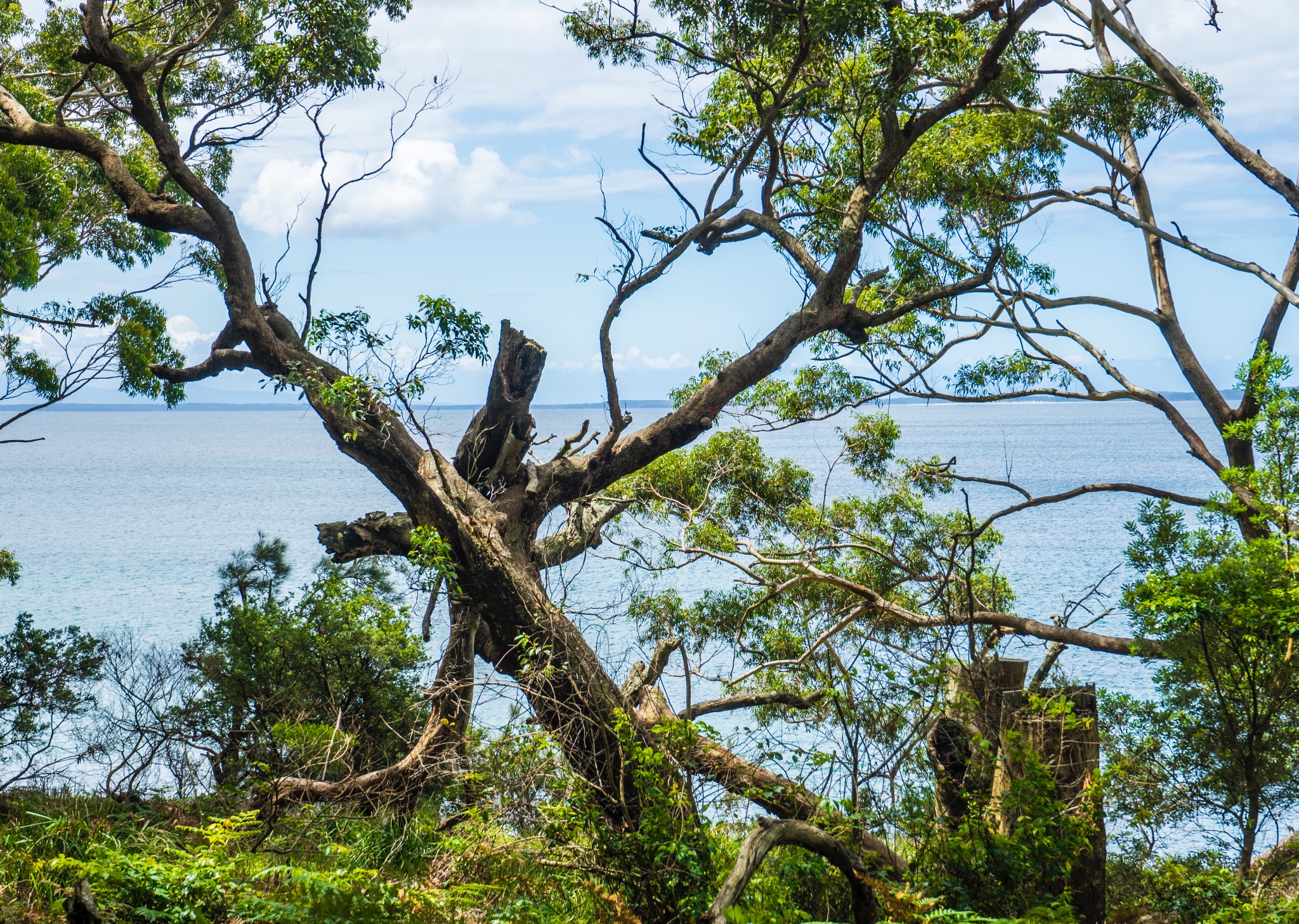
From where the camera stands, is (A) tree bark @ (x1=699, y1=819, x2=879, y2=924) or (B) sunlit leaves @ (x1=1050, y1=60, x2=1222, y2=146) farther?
(B) sunlit leaves @ (x1=1050, y1=60, x2=1222, y2=146)

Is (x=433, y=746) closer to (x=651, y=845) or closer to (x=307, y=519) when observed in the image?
(x=651, y=845)

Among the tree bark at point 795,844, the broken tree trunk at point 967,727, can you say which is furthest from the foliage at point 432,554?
the broken tree trunk at point 967,727

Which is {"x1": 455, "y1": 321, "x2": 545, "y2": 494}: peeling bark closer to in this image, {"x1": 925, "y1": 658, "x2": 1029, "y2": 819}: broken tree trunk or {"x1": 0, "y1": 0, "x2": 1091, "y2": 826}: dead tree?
{"x1": 0, "y1": 0, "x2": 1091, "y2": 826}: dead tree

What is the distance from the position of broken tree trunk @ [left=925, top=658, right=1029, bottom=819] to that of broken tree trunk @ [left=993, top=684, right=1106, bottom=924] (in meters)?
0.17

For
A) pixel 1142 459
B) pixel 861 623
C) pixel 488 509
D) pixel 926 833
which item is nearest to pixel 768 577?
pixel 861 623

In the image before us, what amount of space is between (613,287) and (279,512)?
42984 millimetres

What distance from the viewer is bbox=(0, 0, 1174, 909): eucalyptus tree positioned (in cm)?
719

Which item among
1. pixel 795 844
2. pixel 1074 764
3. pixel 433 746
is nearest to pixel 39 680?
pixel 433 746

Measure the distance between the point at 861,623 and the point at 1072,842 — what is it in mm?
5908

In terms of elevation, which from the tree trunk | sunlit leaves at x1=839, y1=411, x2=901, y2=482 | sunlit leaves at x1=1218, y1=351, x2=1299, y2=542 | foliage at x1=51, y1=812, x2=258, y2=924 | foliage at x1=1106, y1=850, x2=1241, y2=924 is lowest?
foliage at x1=1106, y1=850, x2=1241, y2=924

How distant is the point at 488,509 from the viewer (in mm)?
8078

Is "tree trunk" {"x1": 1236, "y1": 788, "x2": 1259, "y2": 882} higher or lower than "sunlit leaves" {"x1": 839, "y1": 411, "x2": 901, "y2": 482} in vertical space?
lower

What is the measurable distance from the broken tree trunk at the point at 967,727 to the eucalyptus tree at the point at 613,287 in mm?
524

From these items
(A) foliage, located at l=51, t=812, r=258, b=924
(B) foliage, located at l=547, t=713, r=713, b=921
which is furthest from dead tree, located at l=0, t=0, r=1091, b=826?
(A) foliage, located at l=51, t=812, r=258, b=924
